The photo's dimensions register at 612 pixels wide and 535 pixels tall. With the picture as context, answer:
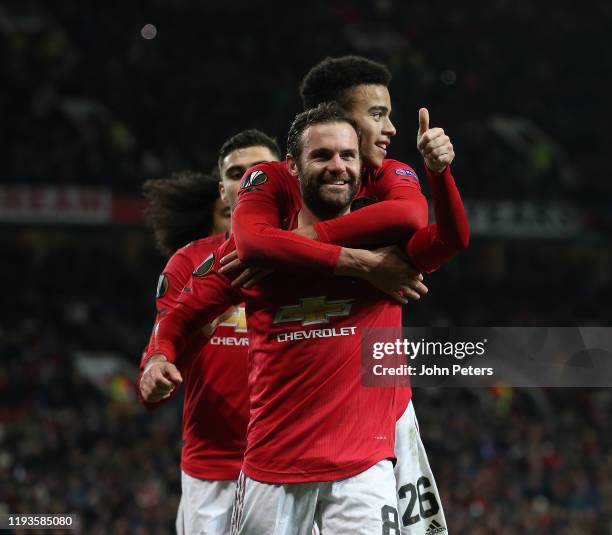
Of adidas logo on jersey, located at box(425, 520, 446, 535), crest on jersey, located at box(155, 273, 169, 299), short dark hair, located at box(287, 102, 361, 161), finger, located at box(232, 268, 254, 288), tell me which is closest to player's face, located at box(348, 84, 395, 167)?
short dark hair, located at box(287, 102, 361, 161)

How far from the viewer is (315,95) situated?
3.75m

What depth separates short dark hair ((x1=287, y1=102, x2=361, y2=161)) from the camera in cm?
312

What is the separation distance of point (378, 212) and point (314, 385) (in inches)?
23.1

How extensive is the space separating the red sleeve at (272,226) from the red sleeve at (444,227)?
286mm

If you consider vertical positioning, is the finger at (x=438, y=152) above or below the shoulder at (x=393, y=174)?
below

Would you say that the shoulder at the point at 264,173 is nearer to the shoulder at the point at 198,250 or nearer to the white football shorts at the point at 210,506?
the shoulder at the point at 198,250

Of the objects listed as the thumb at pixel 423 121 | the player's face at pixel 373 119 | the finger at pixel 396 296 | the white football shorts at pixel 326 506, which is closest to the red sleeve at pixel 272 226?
the finger at pixel 396 296

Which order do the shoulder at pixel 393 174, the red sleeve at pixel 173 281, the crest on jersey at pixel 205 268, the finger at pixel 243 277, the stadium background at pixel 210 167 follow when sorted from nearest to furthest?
the finger at pixel 243 277 < the shoulder at pixel 393 174 < the crest on jersey at pixel 205 268 < the red sleeve at pixel 173 281 < the stadium background at pixel 210 167

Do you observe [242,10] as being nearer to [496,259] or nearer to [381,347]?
[496,259]

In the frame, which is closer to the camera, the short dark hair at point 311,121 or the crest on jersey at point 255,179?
the short dark hair at point 311,121

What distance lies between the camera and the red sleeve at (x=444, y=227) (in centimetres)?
284

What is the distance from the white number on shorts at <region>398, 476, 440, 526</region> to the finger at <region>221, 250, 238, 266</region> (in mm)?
1024

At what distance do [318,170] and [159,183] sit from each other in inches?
85.2

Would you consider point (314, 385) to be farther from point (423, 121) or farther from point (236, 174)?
point (236, 174)
